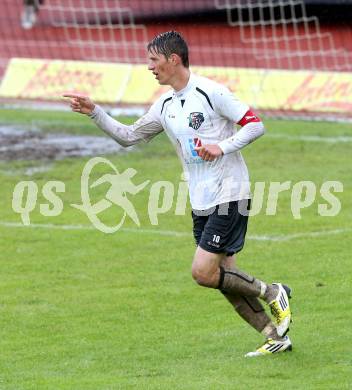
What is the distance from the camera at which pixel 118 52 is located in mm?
29000

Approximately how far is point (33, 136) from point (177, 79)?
1222 centimetres

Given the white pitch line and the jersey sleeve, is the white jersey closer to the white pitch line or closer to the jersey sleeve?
the jersey sleeve

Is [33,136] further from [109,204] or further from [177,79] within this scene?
[177,79]

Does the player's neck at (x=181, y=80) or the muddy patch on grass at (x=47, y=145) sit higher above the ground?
the player's neck at (x=181, y=80)

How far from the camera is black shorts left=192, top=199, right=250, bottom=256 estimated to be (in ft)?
28.0

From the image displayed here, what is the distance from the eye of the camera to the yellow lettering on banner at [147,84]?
71.3 feet

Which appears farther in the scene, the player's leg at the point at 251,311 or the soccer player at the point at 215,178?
the player's leg at the point at 251,311

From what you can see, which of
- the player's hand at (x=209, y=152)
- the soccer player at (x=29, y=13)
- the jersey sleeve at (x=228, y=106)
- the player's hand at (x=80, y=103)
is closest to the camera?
the player's hand at (x=209, y=152)

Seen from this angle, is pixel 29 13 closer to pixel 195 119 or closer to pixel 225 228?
pixel 195 119

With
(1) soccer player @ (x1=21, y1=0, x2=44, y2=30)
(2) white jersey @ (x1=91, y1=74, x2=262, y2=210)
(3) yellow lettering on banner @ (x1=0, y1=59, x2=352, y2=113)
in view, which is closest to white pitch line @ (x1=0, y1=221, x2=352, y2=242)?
(2) white jersey @ (x1=91, y1=74, x2=262, y2=210)

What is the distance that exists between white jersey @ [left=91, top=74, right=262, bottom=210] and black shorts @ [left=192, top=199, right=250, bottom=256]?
0.20ft

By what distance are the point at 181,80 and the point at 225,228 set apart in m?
1.09

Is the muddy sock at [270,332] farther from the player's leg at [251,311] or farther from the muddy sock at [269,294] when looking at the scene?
the muddy sock at [269,294]

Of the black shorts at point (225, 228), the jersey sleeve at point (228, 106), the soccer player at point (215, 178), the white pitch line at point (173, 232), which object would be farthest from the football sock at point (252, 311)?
the white pitch line at point (173, 232)
